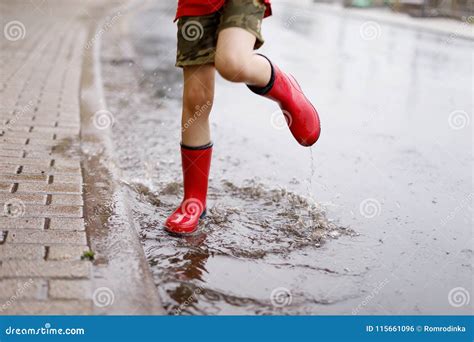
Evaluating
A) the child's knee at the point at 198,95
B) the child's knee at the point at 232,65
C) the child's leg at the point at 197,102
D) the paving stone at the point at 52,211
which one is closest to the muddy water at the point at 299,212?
the paving stone at the point at 52,211

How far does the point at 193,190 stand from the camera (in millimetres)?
3127

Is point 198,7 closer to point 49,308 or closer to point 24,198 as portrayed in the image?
point 24,198

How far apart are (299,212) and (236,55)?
3.30ft

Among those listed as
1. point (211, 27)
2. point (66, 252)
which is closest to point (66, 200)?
point (66, 252)

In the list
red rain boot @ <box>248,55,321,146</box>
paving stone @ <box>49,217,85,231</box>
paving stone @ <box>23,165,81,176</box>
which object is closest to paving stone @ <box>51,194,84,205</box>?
paving stone @ <box>49,217,85,231</box>

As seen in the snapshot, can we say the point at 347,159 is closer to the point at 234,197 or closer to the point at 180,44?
the point at 234,197

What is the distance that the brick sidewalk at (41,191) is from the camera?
2.28m

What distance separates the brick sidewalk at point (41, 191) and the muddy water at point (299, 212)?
1.01ft

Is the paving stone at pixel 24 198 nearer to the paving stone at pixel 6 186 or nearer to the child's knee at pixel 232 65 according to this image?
the paving stone at pixel 6 186

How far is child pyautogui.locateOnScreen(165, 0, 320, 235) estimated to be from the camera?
266 centimetres

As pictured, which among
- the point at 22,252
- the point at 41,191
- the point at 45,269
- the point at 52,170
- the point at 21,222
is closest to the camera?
the point at 45,269

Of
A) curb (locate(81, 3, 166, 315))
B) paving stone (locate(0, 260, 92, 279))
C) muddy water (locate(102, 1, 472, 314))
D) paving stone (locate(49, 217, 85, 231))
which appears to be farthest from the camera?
paving stone (locate(49, 217, 85, 231))

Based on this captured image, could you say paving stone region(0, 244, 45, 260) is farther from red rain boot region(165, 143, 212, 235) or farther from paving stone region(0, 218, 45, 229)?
red rain boot region(165, 143, 212, 235)
